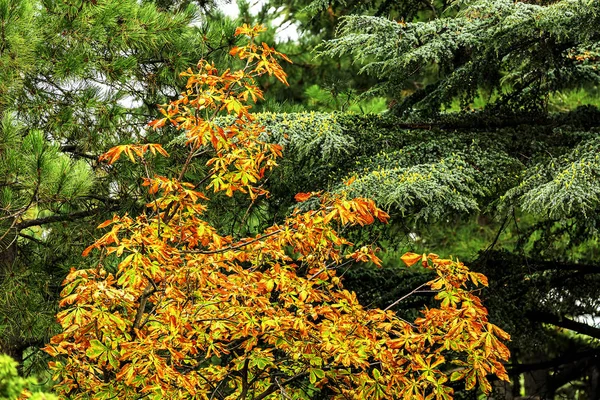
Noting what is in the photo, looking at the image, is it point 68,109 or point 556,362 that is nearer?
point 68,109

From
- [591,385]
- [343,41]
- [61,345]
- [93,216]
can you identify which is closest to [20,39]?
[93,216]

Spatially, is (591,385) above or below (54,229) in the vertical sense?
below

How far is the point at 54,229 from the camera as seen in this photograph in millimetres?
6926

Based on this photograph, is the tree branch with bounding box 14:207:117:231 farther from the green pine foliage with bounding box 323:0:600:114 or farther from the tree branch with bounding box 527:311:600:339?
the tree branch with bounding box 527:311:600:339

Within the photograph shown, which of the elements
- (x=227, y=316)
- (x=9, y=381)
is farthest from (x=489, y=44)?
(x=9, y=381)

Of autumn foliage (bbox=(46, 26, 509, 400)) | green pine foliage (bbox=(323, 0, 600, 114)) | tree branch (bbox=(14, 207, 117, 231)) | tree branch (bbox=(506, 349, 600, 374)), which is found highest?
green pine foliage (bbox=(323, 0, 600, 114))

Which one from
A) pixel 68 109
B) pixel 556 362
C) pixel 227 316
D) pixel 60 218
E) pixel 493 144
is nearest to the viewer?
pixel 227 316

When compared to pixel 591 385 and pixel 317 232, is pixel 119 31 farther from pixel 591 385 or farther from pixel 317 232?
pixel 591 385

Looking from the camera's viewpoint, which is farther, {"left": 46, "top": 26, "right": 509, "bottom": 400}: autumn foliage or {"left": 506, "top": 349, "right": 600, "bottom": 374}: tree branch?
{"left": 506, "top": 349, "right": 600, "bottom": 374}: tree branch

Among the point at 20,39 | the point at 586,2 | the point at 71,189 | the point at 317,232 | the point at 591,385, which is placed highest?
the point at 20,39

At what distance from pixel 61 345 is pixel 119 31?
3.29 m

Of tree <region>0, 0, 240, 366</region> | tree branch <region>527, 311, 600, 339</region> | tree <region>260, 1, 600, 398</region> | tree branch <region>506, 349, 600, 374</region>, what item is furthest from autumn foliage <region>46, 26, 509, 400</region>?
tree branch <region>506, 349, 600, 374</region>

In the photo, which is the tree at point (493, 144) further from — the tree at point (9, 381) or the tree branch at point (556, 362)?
the tree at point (9, 381)

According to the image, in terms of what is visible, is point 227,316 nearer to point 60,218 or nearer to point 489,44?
point 489,44
